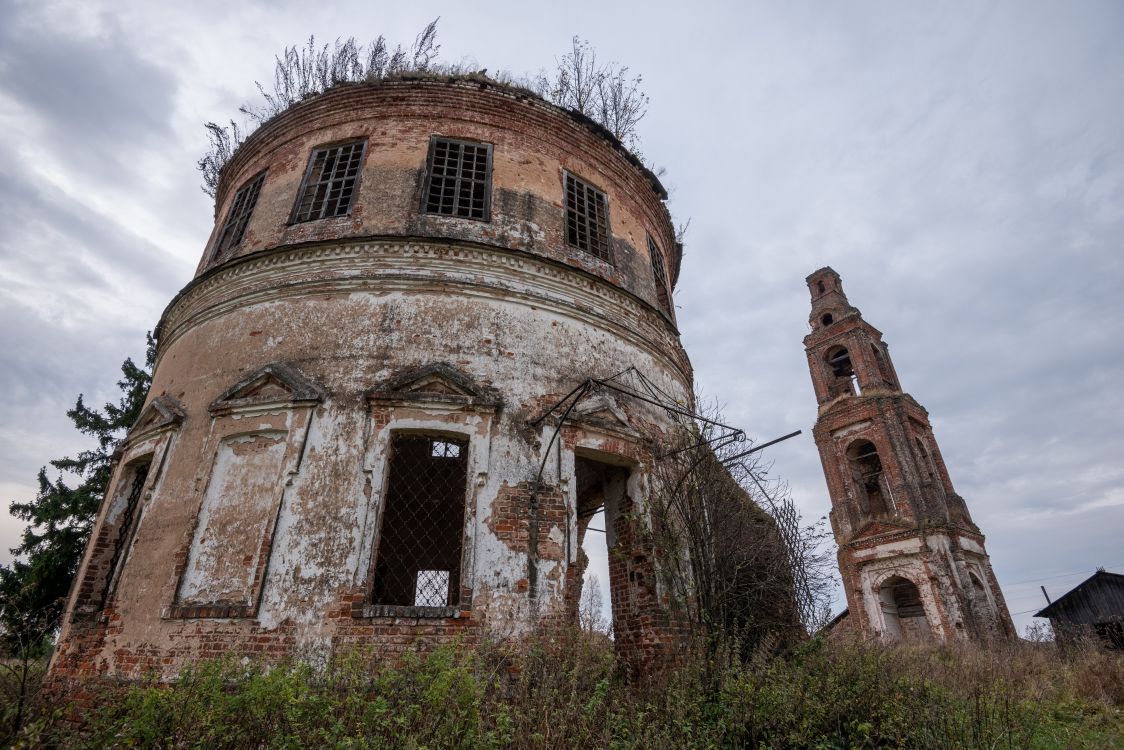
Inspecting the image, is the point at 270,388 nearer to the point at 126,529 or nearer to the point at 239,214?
the point at 126,529

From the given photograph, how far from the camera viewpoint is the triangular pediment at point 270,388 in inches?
283

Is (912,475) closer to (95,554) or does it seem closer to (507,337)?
(507,337)

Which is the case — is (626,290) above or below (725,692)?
above

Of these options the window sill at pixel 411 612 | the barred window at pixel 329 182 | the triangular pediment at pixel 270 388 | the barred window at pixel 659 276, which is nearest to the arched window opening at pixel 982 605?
the barred window at pixel 659 276

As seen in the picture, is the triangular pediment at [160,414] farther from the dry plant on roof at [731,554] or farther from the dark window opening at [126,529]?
the dry plant on roof at [731,554]

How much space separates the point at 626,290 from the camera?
941 centimetres

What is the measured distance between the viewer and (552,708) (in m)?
5.09

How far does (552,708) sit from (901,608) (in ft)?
74.0

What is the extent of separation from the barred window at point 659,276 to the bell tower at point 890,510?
14.3 m

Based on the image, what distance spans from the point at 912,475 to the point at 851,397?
4179 mm

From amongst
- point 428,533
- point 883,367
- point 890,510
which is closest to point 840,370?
point 883,367

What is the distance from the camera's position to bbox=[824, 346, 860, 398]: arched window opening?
27.1 meters

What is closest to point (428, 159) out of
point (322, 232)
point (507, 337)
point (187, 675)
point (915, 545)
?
point (322, 232)

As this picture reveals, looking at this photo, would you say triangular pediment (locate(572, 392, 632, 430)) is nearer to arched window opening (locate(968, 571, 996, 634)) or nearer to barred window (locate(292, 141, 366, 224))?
barred window (locate(292, 141, 366, 224))
